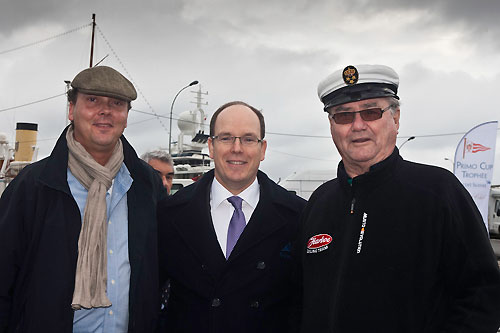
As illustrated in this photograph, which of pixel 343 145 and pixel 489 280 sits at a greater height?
pixel 343 145

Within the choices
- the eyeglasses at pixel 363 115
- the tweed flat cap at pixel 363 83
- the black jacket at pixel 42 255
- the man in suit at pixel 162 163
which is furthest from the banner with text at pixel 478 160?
the black jacket at pixel 42 255

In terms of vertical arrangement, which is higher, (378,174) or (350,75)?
(350,75)

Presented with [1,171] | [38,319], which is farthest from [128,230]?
[1,171]

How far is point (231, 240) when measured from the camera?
330 centimetres

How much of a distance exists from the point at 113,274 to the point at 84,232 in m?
0.35

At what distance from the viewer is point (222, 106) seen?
3.61 m

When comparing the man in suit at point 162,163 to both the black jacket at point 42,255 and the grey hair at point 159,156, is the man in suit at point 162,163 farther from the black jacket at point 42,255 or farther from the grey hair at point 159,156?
the black jacket at point 42,255

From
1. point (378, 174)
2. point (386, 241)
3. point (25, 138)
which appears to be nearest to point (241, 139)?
point (378, 174)

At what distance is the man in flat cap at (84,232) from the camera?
2680mm

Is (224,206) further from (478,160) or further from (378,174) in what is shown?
(478,160)

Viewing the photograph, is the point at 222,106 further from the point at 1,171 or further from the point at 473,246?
the point at 1,171

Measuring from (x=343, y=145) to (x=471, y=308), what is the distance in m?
1.10

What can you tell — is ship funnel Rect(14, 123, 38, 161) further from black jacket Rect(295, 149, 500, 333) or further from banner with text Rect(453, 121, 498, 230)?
black jacket Rect(295, 149, 500, 333)

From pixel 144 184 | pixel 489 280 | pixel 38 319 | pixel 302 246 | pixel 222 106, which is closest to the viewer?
pixel 489 280
